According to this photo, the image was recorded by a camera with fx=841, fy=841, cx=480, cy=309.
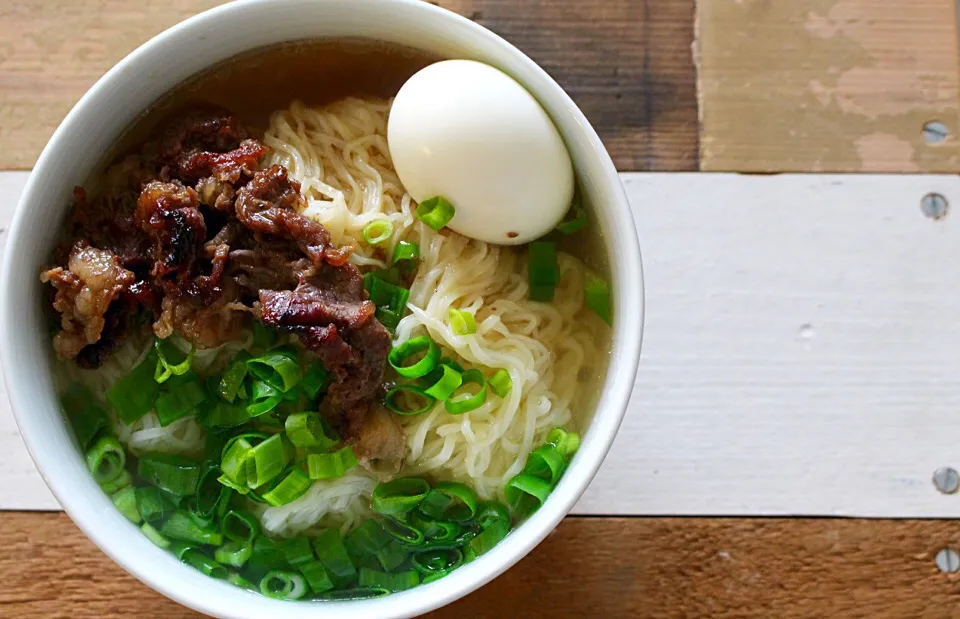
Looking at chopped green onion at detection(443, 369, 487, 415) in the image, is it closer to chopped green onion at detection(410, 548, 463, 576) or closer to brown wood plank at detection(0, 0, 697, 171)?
chopped green onion at detection(410, 548, 463, 576)

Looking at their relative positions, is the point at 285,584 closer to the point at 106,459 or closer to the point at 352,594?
the point at 352,594

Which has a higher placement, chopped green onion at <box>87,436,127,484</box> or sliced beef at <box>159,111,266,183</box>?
sliced beef at <box>159,111,266,183</box>

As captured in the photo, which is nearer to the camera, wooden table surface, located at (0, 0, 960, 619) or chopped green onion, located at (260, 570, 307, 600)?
chopped green onion, located at (260, 570, 307, 600)

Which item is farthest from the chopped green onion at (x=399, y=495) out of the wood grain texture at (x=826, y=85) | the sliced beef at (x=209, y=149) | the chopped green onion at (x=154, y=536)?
the wood grain texture at (x=826, y=85)

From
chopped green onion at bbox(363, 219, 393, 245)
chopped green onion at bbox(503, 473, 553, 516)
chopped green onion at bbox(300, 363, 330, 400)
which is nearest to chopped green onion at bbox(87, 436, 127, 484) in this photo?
chopped green onion at bbox(300, 363, 330, 400)

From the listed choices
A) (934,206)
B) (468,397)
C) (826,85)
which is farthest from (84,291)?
(934,206)

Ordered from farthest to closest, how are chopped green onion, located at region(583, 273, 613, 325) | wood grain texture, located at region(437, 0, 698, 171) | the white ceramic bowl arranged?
wood grain texture, located at region(437, 0, 698, 171), chopped green onion, located at region(583, 273, 613, 325), the white ceramic bowl

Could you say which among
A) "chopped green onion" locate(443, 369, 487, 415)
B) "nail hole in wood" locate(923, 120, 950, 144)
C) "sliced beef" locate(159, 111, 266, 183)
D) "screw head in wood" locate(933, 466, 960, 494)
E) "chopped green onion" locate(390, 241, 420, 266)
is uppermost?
"sliced beef" locate(159, 111, 266, 183)
